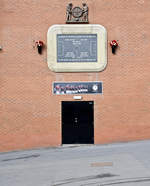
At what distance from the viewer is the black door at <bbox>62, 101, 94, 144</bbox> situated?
15.9 m

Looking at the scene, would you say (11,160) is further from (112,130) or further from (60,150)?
(112,130)

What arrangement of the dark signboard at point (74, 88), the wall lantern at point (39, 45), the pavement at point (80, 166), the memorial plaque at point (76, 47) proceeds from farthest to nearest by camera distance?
the memorial plaque at point (76, 47)
the dark signboard at point (74, 88)
the wall lantern at point (39, 45)
the pavement at point (80, 166)

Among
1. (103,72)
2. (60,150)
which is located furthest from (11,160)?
(103,72)

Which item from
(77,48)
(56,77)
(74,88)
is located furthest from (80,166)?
(77,48)

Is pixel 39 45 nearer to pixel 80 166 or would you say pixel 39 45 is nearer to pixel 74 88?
pixel 74 88

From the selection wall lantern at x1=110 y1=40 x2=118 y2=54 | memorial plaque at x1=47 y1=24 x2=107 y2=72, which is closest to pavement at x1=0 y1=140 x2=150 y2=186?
memorial plaque at x1=47 y1=24 x2=107 y2=72

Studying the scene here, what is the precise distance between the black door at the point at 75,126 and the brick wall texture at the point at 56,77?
1.04ft

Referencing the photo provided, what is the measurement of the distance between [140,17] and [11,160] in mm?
9937

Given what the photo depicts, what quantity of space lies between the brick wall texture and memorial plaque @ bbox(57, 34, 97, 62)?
783 millimetres

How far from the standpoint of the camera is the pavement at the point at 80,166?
9422 millimetres

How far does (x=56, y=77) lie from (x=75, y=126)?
9.32 feet

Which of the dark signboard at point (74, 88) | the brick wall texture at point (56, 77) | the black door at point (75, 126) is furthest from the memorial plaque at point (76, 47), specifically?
the black door at point (75, 126)

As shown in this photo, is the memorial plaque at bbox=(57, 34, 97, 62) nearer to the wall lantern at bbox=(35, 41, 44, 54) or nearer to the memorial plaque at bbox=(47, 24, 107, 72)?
the memorial plaque at bbox=(47, 24, 107, 72)

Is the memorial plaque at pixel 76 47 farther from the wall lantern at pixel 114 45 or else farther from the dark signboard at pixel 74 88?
the dark signboard at pixel 74 88
